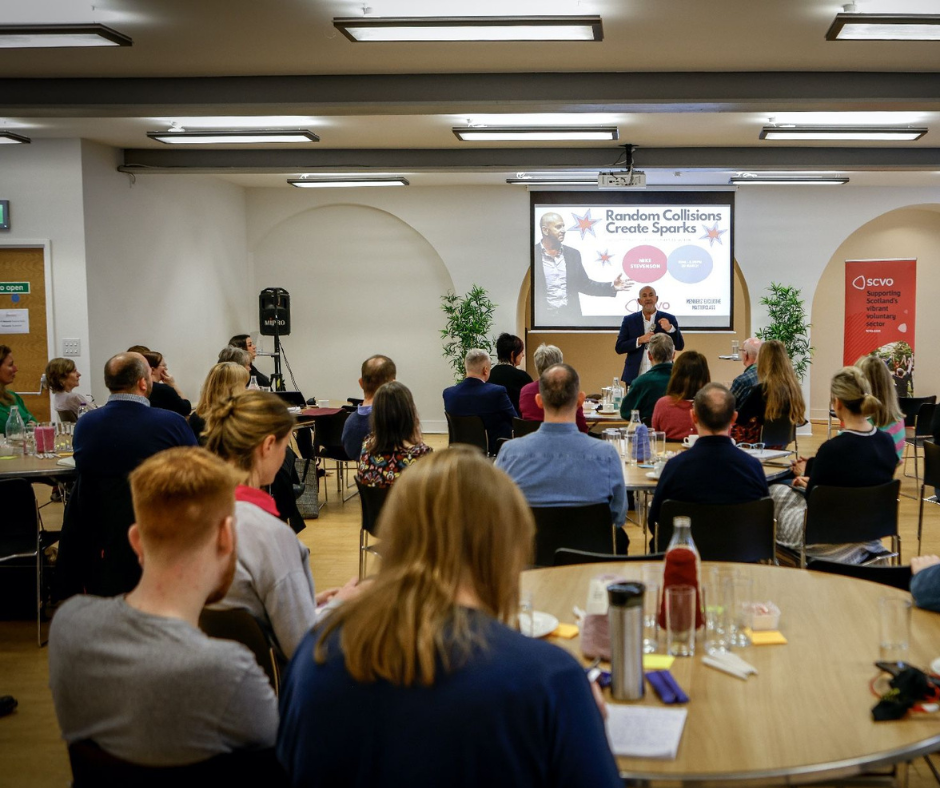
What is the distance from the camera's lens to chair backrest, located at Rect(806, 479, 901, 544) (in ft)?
13.5

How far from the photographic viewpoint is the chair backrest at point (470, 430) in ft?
22.5

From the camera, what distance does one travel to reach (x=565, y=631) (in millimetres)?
2352

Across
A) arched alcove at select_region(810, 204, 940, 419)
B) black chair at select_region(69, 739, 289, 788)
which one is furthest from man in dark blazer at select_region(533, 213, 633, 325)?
black chair at select_region(69, 739, 289, 788)

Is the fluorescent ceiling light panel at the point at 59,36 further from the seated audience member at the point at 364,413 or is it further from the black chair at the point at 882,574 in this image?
the black chair at the point at 882,574

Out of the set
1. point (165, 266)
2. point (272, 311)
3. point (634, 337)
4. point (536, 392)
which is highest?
point (165, 266)

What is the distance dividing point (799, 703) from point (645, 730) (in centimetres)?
37

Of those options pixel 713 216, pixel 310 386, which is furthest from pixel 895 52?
pixel 310 386

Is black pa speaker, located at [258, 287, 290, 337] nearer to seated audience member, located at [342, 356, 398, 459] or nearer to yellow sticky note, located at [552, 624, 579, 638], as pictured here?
seated audience member, located at [342, 356, 398, 459]

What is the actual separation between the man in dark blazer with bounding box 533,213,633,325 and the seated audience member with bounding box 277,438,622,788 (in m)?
10.9

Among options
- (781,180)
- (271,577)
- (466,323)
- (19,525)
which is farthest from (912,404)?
(271,577)

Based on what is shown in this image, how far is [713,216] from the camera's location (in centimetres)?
1188

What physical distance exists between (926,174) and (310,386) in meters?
8.48

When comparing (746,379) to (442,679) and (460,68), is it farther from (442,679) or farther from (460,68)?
(442,679)

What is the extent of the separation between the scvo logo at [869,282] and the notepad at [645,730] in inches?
482
